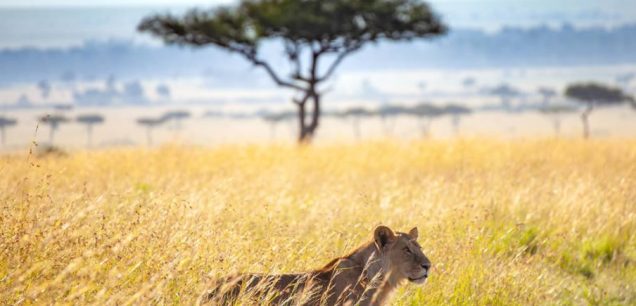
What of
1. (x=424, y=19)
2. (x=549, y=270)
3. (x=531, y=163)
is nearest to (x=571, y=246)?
(x=549, y=270)

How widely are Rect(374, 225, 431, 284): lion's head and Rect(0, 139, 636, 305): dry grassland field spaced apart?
2.76ft

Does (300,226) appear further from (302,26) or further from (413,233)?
(302,26)

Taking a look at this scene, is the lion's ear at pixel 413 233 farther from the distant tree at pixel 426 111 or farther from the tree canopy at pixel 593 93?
the distant tree at pixel 426 111

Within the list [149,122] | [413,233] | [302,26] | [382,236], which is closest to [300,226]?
[413,233]

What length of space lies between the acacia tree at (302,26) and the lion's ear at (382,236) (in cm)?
2358

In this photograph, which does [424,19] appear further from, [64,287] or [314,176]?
[64,287]

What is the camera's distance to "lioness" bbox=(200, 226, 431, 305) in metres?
6.15

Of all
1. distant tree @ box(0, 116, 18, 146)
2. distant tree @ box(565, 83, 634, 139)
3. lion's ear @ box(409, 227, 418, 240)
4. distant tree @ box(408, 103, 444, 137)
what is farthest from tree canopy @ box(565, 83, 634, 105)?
lion's ear @ box(409, 227, 418, 240)

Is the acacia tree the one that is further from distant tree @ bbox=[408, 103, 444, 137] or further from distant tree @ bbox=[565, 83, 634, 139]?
distant tree @ bbox=[408, 103, 444, 137]

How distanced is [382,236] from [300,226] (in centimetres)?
326

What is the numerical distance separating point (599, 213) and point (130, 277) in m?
6.35

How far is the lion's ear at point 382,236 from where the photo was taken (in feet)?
20.9

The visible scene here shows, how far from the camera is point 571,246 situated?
10109 millimetres

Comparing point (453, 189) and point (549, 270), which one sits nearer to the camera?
point (549, 270)
